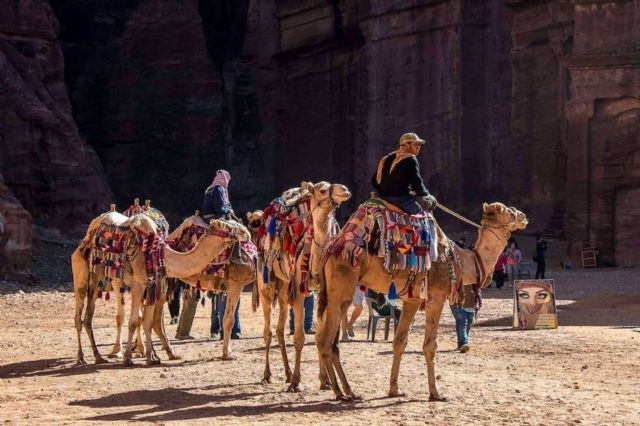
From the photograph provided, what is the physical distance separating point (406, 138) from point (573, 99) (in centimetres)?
2978

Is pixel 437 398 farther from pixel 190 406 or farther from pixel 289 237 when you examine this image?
pixel 289 237

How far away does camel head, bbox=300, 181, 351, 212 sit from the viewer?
13359 millimetres

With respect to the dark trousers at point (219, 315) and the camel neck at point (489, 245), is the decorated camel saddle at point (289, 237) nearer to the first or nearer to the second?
the camel neck at point (489, 245)

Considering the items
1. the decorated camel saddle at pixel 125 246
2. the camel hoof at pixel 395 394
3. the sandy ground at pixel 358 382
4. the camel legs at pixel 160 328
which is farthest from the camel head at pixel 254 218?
the camel hoof at pixel 395 394

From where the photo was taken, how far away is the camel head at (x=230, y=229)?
17156 mm

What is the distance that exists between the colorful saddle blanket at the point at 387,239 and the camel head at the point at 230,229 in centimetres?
427

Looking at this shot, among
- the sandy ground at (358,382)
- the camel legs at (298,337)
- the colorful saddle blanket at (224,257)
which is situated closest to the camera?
the sandy ground at (358,382)

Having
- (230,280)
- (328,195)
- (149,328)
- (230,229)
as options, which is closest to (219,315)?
(230,280)

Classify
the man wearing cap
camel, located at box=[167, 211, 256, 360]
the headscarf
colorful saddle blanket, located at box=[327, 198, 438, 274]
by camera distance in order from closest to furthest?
colorful saddle blanket, located at box=[327, 198, 438, 274] < the man wearing cap < camel, located at box=[167, 211, 256, 360] < the headscarf

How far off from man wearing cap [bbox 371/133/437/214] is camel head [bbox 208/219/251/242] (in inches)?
165

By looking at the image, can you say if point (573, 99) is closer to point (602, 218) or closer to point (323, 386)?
point (602, 218)

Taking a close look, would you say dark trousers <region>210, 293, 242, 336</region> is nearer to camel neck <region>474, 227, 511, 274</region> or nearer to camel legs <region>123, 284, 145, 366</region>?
camel legs <region>123, 284, 145, 366</region>

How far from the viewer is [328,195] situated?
13.4m

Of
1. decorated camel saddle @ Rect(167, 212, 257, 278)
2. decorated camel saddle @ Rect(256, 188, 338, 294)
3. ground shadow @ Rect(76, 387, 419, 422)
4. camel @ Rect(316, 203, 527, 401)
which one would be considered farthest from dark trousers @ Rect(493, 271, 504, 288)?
ground shadow @ Rect(76, 387, 419, 422)
